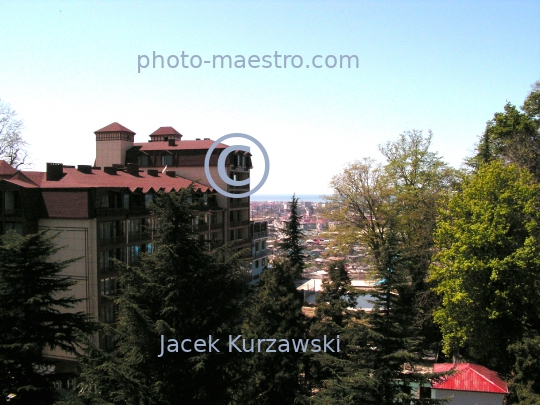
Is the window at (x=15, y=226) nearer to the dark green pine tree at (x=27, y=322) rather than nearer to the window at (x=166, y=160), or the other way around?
the dark green pine tree at (x=27, y=322)

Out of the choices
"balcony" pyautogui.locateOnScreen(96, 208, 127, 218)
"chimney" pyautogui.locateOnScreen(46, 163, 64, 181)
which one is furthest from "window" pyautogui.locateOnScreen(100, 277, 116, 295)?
"chimney" pyautogui.locateOnScreen(46, 163, 64, 181)

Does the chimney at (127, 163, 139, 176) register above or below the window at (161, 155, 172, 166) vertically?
below

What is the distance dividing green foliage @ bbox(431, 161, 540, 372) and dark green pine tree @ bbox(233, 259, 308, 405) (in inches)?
264

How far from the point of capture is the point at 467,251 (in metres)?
17.9

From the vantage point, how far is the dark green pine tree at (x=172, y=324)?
930cm

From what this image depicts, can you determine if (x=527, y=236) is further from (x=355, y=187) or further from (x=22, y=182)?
(x=22, y=182)

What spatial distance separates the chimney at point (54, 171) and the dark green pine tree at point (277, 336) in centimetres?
1342

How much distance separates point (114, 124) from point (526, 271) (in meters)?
23.6

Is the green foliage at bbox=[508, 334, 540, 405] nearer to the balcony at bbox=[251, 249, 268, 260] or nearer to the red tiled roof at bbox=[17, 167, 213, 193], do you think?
the red tiled roof at bbox=[17, 167, 213, 193]

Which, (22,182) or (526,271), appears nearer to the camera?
(526,271)

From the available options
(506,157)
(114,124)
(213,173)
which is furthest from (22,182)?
(506,157)

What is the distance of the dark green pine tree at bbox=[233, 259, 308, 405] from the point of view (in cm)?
1387

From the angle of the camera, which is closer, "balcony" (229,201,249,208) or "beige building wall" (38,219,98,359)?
"beige building wall" (38,219,98,359)

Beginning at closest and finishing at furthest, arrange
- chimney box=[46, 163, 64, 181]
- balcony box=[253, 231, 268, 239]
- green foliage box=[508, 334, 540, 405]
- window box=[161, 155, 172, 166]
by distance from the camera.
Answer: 1. green foliage box=[508, 334, 540, 405]
2. chimney box=[46, 163, 64, 181]
3. window box=[161, 155, 172, 166]
4. balcony box=[253, 231, 268, 239]
